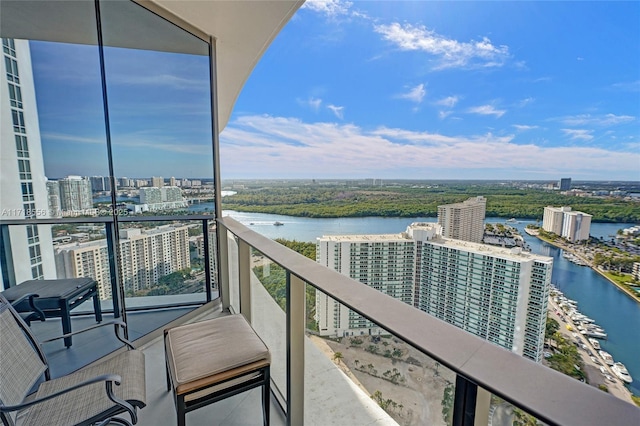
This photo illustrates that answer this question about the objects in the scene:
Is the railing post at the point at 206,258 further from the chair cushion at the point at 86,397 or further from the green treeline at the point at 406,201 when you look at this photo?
the chair cushion at the point at 86,397

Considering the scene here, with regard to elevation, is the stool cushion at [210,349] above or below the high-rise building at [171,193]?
below

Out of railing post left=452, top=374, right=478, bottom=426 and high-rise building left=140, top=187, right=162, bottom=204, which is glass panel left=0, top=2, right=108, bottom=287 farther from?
railing post left=452, top=374, right=478, bottom=426

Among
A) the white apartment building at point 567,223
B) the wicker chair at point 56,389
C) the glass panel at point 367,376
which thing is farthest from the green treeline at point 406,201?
the glass panel at point 367,376

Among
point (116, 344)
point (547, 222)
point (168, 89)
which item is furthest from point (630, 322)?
point (168, 89)

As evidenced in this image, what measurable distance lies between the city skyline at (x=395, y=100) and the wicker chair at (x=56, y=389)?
52.3 inches

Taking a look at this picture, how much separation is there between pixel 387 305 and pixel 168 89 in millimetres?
3098

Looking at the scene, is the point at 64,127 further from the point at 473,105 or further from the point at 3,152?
the point at 473,105

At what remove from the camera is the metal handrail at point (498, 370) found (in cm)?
49

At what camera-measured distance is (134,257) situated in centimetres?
259

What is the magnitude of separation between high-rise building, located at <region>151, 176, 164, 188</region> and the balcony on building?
1cm

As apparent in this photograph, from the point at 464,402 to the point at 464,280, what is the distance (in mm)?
3311

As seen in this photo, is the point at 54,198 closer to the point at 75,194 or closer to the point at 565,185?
the point at 75,194

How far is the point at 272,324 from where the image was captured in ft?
6.47

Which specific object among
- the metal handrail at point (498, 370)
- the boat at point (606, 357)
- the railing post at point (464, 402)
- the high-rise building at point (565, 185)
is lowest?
the boat at point (606, 357)
